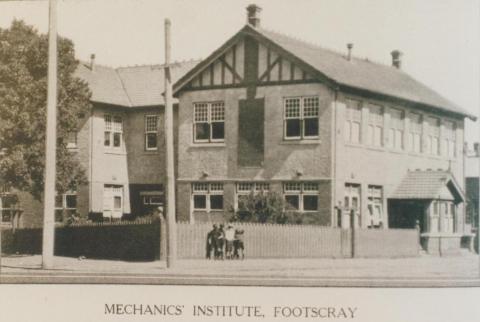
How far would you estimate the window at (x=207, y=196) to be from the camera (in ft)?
95.5

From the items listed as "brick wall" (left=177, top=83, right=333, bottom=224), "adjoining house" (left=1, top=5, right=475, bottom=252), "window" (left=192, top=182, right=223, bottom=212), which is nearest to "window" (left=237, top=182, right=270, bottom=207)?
"adjoining house" (left=1, top=5, right=475, bottom=252)

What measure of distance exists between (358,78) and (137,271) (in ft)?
35.1

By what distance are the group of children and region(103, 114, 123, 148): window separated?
10.1 meters

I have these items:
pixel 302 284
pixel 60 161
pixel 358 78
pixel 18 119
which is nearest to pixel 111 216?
pixel 60 161

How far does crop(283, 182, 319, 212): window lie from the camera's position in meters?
27.5

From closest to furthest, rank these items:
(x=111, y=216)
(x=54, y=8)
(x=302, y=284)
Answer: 1. (x=302, y=284)
2. (x=54, y=8)
3. (x=111, y=216)

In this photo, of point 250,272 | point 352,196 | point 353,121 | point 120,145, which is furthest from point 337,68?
point 120,145

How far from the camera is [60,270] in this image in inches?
782

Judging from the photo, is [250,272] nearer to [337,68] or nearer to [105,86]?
[337,68]

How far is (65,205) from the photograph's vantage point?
30.7 m

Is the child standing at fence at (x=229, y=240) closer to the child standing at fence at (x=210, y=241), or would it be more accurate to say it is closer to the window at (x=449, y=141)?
the child standing at fence at (x=210, y=241)

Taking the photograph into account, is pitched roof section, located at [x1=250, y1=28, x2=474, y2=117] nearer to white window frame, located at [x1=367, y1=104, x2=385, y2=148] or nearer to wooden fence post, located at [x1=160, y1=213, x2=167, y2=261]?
white window frame, located at [x1=367, y1=104, x2=385, y2=148]

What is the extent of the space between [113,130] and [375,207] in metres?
10.6

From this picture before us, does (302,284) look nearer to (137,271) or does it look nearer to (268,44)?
(137,271)
